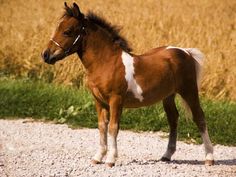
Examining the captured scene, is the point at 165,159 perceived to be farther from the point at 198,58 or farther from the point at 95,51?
the point at 95,51

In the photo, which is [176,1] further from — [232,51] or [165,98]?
[165,98]

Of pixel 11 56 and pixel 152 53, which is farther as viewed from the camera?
pixel 11 56

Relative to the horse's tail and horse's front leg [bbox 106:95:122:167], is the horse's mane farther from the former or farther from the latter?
the horse's tail

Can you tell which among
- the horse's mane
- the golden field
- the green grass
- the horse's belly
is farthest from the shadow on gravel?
the golden field

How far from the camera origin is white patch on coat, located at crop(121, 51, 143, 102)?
6.86 meters

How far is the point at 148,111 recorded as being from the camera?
9.90 m

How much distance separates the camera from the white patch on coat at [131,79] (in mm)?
6855

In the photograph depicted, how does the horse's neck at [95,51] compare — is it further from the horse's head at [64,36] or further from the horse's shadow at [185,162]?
the horse's shadow at [185,162]

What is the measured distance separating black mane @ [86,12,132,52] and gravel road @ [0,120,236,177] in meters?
1.39

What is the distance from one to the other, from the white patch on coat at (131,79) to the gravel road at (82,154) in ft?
2.79

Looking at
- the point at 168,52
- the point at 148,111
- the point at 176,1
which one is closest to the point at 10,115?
the point at 148,111

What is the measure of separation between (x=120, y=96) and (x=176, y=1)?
38.7 ft

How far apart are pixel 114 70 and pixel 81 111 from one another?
344 cm

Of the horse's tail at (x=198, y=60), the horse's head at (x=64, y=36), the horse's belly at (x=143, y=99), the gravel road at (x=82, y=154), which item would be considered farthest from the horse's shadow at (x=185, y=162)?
the horse's head at (x=64, y=36)
